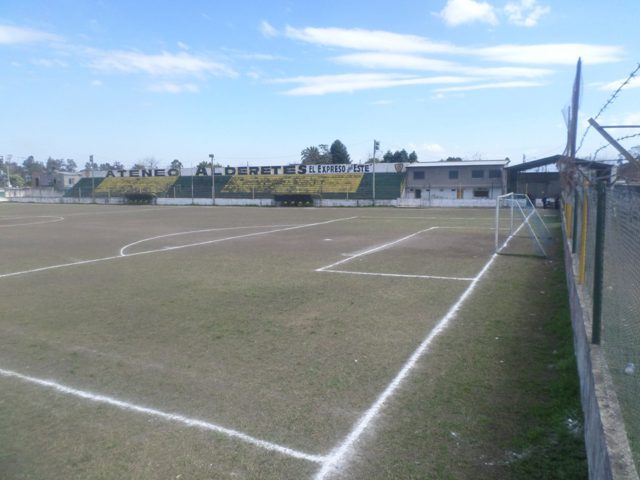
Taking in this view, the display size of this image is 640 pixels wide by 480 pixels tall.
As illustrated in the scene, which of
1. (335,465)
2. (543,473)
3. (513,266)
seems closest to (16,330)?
(335,465)

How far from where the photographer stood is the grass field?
13.0 ft

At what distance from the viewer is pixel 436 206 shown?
4697cm

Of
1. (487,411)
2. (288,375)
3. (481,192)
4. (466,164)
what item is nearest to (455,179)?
(466,164)

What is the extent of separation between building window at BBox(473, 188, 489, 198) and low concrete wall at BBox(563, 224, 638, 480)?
53.6 metres

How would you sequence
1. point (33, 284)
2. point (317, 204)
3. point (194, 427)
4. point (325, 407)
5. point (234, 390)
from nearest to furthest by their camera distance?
point (194, 427)
point (325, 407)
point (234, 390)
point (33, 284)
point (317, 204)

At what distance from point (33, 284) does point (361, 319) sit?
25.2 ft

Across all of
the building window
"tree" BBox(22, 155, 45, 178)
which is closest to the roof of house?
the building window

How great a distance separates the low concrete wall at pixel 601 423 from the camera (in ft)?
9.27

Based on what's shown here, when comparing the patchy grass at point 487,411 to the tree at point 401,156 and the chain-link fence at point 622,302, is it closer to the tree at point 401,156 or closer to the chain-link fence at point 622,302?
the chain-link fence at point 622,302

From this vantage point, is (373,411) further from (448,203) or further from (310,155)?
(310,155)

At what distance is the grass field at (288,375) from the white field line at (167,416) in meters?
0.02

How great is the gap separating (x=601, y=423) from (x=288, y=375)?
3.24 m

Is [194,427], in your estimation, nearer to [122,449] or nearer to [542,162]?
[122,449]

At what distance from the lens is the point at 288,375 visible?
5.63 m
